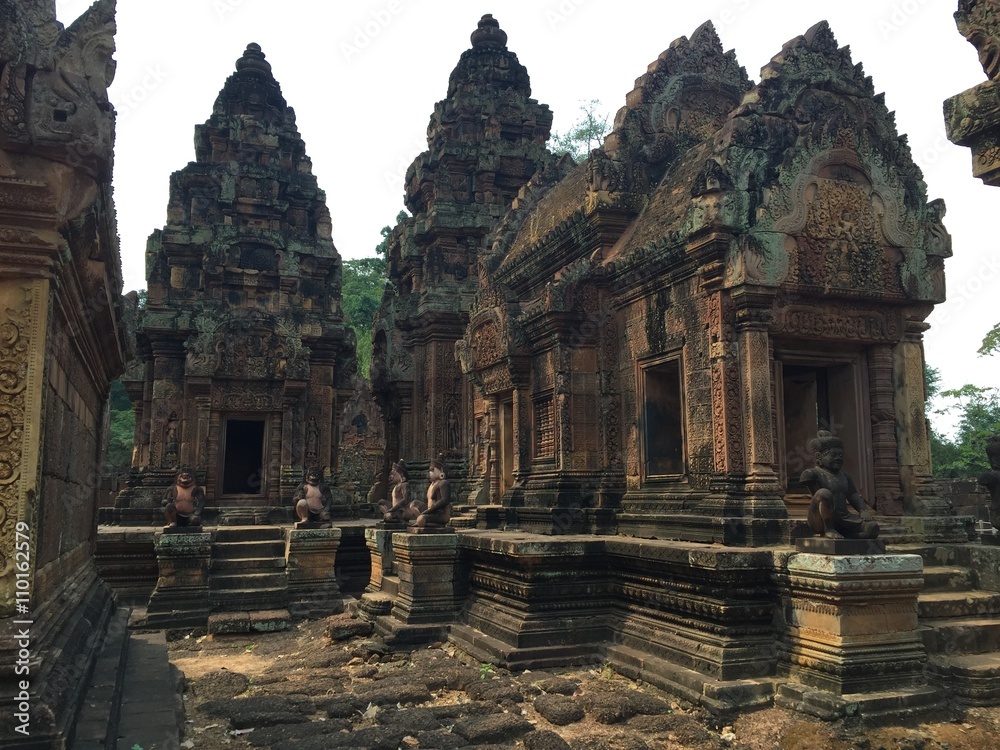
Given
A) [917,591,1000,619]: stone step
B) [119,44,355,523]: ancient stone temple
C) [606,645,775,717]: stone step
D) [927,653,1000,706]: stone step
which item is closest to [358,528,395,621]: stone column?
[606,645,775,717]: stone step

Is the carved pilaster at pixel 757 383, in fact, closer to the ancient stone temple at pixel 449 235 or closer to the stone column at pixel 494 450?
the stone column at pixel 494 450

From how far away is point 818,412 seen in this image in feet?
29.6

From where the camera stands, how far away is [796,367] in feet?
29.9

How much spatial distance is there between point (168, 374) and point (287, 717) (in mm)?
13168

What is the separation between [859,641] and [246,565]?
919cm

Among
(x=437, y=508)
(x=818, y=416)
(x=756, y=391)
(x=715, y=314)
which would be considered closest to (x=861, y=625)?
(x=756, y=391)

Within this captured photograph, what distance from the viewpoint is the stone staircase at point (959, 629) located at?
5934 millimetres

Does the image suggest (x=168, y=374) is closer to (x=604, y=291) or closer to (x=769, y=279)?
(x=604, y=291)

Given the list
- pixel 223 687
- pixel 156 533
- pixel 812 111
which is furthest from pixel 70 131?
pixel 156 533

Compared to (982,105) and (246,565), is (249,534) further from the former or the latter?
(982,105)

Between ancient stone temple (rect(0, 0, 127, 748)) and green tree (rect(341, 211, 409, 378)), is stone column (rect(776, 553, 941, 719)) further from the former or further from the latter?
green tree (rect(341, 211, 409, 378))

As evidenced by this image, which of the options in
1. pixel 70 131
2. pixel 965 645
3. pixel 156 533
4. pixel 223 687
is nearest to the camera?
pixel 70 131

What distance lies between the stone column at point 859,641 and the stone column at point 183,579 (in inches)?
316

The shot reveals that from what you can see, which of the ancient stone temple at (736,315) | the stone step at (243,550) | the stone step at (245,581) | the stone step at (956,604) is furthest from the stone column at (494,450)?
the stone step at (956,604)
